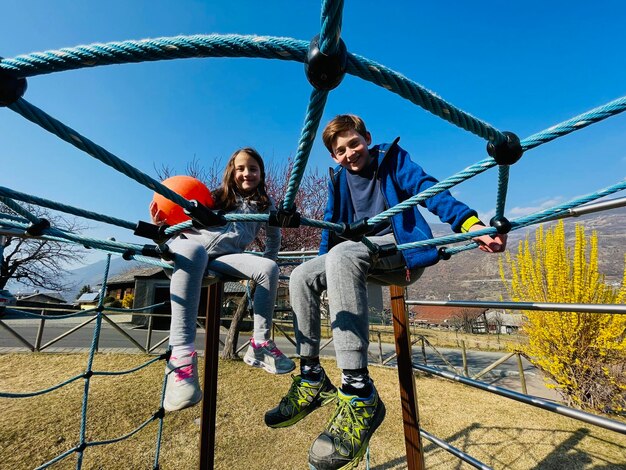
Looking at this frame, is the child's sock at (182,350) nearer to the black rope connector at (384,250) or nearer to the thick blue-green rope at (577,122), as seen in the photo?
the black rope connector at (384,250)

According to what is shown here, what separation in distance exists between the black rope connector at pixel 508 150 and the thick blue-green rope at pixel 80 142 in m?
0.74

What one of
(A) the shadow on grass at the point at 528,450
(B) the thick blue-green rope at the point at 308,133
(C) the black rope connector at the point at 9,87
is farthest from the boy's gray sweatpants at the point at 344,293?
(A) the shadow on grass at the point at 528,450

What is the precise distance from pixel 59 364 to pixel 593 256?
8916 mm

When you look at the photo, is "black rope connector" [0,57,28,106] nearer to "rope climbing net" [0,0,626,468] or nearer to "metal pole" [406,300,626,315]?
"rope climbing net" [0,0,626,468]

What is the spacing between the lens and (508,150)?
68 centimetres

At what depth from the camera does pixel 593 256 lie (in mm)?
4832

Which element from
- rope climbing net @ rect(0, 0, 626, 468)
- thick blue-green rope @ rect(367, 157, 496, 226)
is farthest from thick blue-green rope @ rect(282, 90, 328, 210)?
thick blue-green rope @ rect(367, 157, 496, 226)

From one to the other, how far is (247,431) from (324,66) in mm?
3859

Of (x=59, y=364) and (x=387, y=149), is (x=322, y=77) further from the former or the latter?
(x=59, y=364)

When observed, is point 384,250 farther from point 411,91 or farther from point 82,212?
point 82,212

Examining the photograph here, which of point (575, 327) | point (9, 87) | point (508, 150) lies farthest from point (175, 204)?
point (575, 327)

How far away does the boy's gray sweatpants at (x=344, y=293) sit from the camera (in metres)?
1.07

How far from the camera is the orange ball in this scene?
1.69 m

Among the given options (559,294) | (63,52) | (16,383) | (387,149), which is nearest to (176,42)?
(63,52)
